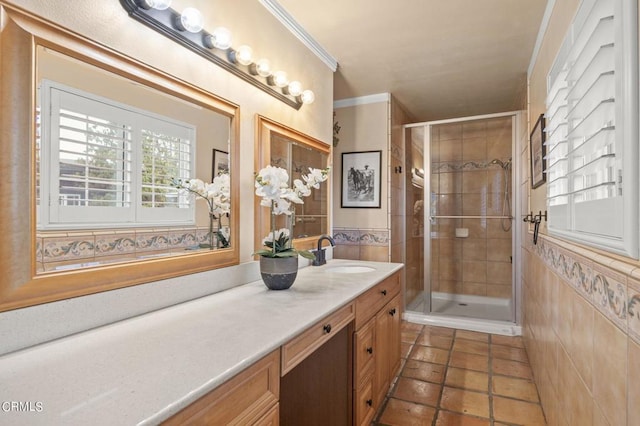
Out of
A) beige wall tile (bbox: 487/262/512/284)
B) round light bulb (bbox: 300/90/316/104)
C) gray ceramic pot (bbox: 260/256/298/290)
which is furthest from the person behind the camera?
beige wall tile (bbox: 487/262/512/284)

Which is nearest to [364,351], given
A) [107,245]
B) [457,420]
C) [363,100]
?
[457,420]

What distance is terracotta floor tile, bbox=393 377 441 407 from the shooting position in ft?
6.79

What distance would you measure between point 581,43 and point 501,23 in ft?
3.70

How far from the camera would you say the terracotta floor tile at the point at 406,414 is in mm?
1867

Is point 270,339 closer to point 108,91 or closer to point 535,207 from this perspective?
point 108,91

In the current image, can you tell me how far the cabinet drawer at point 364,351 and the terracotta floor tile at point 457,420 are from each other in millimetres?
528

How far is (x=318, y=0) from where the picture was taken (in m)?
1.87

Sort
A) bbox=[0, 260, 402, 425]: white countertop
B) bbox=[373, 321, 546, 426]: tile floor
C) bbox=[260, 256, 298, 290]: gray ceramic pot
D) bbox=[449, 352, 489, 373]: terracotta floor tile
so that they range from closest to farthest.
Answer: bbox=[0, 260, 402, 425]: white countertop < bbox=[260, 256, 298, 290]: gray ceramic pot < bbox=[373, 321, 546, 426]: tile floor < bbox=[449, 352, 489, 373]: terracotta floor tile

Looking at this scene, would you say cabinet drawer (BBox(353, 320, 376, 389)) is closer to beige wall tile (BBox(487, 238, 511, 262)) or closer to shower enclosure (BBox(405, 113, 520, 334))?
shower enclosure (BBox(405, 113, 520, 334))

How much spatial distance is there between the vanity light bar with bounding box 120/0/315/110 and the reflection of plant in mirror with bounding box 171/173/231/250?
21.5 inches

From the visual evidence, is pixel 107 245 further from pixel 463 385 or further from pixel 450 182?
pixel 450 182

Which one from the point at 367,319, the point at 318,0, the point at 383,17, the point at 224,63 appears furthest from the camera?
the point at 383,17

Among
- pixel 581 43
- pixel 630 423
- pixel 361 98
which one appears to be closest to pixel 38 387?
pixel 630 423

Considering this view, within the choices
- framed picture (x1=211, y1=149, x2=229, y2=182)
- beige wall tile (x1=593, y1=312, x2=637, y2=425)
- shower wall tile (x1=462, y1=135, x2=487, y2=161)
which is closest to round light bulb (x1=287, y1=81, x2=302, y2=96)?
framed picture (x1=211, y1=149, x2=229, y2=182)
